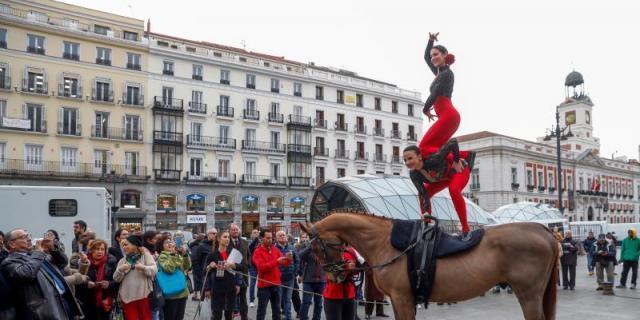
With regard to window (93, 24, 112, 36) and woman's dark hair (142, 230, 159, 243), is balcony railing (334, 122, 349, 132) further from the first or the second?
woman's dark hair (142, 230, 159, 243)

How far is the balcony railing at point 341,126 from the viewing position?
175 feet

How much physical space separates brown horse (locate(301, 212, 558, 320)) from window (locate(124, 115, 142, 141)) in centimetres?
4026

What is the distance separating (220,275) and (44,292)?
4565mm

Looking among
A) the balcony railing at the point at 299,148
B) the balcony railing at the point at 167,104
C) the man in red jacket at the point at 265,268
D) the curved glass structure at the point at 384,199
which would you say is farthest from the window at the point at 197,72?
the man in red jacket at the point at 265,268

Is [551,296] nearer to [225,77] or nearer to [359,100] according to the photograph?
[225,77]

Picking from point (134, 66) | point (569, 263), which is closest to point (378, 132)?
point (134, 66)

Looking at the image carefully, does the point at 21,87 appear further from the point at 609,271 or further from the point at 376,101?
the point at 609,271

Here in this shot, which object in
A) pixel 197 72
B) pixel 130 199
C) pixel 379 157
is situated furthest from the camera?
pixel 379 157

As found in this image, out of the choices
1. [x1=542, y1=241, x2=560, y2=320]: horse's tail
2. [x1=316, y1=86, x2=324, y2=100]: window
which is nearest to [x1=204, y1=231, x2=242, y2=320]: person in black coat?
[x1=542, y1=241, x2=560, y2=320]: horse's tail

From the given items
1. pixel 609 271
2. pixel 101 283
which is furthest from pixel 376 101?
pixel 101 283

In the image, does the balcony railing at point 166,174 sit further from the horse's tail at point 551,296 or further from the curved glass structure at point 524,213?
the horse's tail at point 551,296

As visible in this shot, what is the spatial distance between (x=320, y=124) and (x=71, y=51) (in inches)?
914

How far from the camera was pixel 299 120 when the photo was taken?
5097 centimetres

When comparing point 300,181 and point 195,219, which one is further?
point 300,181
